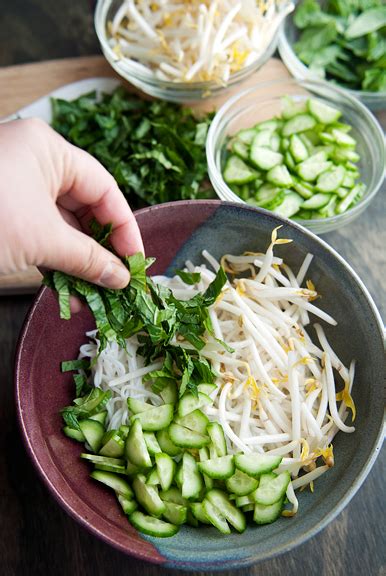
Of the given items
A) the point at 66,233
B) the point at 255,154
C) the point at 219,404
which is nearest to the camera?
the point at 66,233

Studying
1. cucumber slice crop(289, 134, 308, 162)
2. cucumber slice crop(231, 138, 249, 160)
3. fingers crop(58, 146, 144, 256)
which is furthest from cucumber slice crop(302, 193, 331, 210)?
fingers crop(58, 146, 144, 256)

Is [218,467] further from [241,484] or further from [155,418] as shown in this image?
[155,418]

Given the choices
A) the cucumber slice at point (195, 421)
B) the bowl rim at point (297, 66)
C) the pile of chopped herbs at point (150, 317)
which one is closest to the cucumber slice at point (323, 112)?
the bowl rim at point (297, 66)

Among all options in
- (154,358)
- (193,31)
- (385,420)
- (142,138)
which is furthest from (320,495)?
(193,31)

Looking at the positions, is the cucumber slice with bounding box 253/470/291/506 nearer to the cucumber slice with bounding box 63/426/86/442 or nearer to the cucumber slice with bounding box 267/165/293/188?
the cucumber slice with bounding box 63/426/86/442

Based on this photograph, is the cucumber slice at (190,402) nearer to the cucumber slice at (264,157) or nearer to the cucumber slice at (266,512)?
the cucumber slice at (266,512)

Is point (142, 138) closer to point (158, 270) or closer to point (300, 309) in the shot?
point (158, 270)
